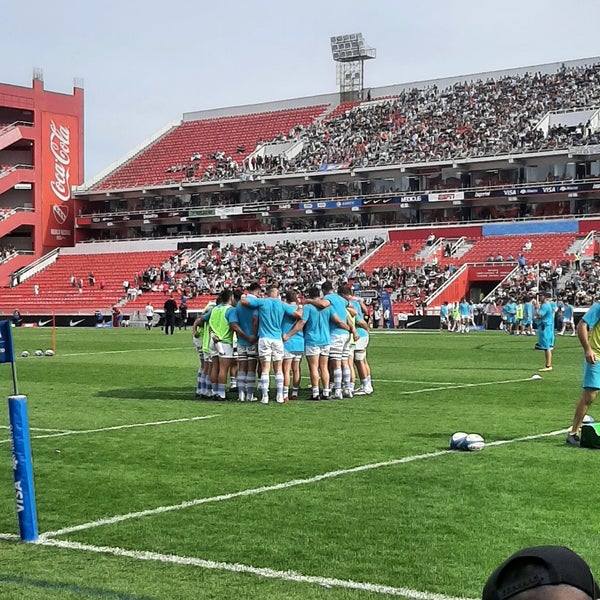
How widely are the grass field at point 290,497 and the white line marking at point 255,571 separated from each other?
0.06 feet

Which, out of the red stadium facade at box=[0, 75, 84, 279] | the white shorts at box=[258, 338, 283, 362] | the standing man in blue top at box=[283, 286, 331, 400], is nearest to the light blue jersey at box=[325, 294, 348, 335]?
the standing man in blue top at box=[283, 286, 331, 400]

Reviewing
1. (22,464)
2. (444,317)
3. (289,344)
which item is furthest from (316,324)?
(444,317)

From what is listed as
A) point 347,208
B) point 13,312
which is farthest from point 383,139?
point 13,312

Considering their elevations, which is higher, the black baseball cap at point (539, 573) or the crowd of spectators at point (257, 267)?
the crowd of spectators at point (257, 267)

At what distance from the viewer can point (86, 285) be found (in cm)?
7131

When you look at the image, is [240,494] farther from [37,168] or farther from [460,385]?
[37,168]

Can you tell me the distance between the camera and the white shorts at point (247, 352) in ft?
55.7

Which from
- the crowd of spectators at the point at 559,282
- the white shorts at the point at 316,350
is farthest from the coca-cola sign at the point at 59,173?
the white shorts at the point at 316,350

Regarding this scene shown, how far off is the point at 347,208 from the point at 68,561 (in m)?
63.6

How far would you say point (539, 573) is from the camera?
1.80m

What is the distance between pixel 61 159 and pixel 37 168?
8.06ft

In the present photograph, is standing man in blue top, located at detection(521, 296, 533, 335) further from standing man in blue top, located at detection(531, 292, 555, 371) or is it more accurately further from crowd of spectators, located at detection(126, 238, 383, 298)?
standing man in blue top, located at detection(531, 292, 555, 371)

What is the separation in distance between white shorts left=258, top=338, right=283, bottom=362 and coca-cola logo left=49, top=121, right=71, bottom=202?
211 feet

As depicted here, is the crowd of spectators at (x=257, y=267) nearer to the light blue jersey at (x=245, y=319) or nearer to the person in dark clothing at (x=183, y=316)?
the person in dark clothing at (x=183, y=316)
